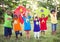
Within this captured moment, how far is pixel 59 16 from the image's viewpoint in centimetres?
202

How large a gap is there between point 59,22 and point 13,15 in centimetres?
45

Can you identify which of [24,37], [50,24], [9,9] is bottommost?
[24,37]

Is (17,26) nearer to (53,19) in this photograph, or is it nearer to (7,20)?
(7,20)

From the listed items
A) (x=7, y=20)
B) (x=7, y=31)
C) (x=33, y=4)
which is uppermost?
(x=33, y=4)

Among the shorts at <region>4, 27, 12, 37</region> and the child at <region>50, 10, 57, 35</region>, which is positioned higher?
the child at <region>50, 10, 57, 35</region>

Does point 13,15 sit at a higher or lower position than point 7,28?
higher

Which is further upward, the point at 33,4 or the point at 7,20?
the point at 33,4

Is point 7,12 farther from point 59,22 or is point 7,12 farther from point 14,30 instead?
point 59,22

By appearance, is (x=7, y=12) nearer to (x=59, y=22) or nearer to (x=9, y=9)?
(x=9, y=9)

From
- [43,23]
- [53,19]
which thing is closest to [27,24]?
[43,23]


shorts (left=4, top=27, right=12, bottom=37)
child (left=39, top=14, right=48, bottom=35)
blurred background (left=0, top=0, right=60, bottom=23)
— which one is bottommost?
shorts (left=4, top=27, right=12, bottom=37)

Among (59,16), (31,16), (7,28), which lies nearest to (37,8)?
(31,16)

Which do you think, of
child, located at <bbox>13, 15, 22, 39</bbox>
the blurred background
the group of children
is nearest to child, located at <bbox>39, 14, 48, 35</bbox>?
the group of children

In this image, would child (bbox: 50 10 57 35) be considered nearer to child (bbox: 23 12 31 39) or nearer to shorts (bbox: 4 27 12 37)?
child (bbox: 23 12 31 39)
